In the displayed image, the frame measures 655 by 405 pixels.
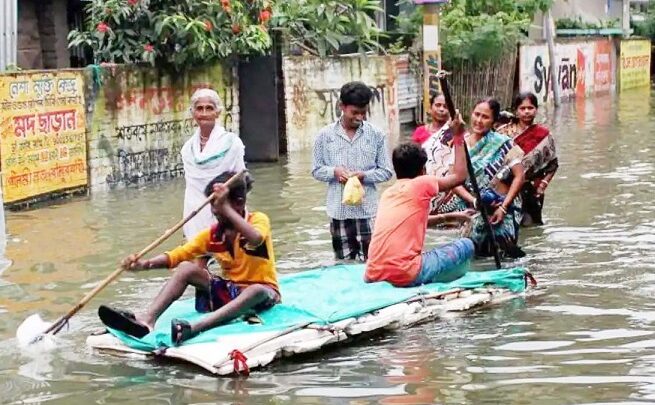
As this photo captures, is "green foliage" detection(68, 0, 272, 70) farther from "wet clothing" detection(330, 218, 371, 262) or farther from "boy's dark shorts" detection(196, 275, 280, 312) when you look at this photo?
"boy's dark shorts" detection(196, 275, 280, 312)

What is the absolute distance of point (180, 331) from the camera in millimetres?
6426

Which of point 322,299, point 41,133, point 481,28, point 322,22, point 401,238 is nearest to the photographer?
point 322,299

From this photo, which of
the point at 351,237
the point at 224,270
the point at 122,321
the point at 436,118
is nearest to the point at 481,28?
the point at 436,118

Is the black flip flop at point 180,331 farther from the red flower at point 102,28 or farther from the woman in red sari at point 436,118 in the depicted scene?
the red flower at point 102,28

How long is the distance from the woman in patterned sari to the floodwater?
382 millimetres

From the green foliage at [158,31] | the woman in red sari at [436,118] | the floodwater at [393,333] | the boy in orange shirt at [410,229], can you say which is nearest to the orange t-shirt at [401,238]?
the boy in orange shirt at [410,229]

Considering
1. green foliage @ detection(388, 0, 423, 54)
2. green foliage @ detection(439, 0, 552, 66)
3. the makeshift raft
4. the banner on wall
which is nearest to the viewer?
the makeshift raft

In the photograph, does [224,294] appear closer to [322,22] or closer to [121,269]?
[121,269]

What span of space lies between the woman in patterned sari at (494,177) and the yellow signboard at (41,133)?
5.05m

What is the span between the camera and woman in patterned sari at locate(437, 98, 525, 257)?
931 centimetres

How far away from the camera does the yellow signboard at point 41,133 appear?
1220 centimetres

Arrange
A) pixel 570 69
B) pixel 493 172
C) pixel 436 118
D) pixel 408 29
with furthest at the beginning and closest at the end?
pixel 570 69 → pixel 408 29 → pixel 436 118 → pixel 493 172

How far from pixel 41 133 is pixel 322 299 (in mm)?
6355

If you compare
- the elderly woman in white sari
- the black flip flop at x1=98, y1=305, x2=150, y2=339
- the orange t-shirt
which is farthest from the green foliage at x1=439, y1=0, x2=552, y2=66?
the black flip flop at x1=98, y1=305, x2=150, y2=339
